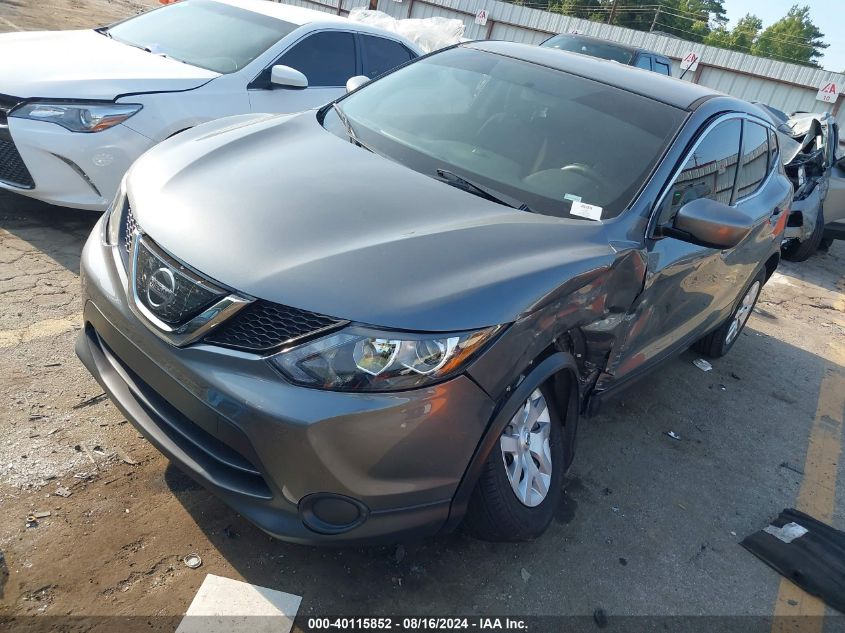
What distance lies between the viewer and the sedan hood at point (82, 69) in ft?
14.0

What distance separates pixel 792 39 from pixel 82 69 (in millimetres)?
93460

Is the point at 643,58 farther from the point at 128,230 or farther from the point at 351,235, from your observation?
the point at 128,230

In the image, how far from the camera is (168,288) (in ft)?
7.22

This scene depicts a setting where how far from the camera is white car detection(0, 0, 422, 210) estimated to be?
13.8 feet

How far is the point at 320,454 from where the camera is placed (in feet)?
6.62

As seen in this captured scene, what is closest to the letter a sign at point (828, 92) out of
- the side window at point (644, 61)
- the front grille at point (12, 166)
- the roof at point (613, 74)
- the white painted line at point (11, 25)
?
the side window at point (644, 61)

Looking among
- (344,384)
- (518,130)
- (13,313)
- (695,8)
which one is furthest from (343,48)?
(695,8)

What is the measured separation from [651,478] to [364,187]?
2.11 m

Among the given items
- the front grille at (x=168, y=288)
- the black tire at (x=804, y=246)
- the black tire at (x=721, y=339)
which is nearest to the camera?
the front grille at (x=168, y=288)

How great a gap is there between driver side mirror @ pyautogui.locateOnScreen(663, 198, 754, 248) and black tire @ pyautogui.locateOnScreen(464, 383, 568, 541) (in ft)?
2.99

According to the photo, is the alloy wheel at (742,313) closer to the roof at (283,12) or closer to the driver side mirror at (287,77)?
the driver side mirror at (287,77)

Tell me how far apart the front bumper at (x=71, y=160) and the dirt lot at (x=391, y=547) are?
370 mm

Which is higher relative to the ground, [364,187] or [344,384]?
[364,187]

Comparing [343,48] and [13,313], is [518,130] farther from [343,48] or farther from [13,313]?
[343,48]
